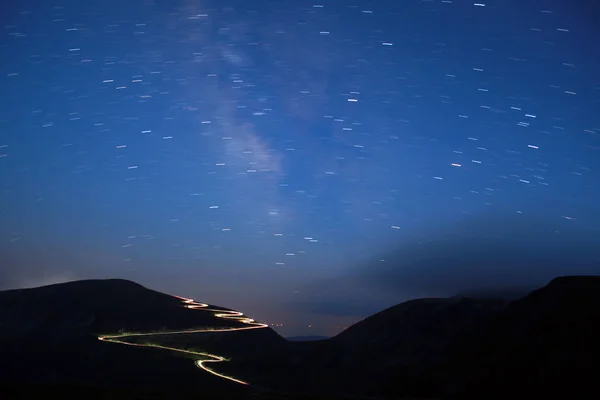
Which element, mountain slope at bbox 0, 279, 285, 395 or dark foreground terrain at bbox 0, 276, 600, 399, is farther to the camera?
mountain slope at bbox 0, 279, 285, 395

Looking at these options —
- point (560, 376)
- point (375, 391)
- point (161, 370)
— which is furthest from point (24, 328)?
point (560, 376)

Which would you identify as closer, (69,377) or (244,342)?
(69,377)

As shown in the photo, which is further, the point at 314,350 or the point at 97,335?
the point at 97,335

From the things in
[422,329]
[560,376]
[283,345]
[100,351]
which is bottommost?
[283,345]

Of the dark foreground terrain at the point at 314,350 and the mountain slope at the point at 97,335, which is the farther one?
the mountain slope at the point at 97,335

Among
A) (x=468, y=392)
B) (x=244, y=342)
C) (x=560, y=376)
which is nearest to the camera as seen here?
(x=560, y=376)

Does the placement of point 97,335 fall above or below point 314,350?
above

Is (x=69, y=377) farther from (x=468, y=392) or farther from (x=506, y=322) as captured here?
(x=506, y=322)

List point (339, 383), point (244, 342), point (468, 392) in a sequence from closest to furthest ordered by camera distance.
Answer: point (468, 392) < point (339, 383) < point (244, 342)
